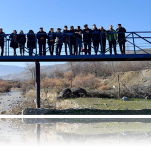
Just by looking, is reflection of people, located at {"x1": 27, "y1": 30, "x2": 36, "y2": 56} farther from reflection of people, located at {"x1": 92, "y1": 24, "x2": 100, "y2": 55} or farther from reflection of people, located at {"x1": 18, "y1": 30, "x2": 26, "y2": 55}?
reflection of people, located at {"x1": 92, "y1": 24, "x2": 100, "y2": 55}

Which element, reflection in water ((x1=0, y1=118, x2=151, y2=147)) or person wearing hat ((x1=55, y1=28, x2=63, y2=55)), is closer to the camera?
reflection in water ((x1=0, y1=118, x2=151, y2=147))

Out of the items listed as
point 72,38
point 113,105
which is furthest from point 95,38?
point 113,105

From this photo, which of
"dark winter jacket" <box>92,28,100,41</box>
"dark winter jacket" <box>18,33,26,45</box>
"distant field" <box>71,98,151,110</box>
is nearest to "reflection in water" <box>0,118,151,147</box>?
"dark winter jacket" <box>92,28,100,41</box>

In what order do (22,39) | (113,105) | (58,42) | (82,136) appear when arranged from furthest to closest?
(113,105)
(22,39)
(58,42)
(82,136)

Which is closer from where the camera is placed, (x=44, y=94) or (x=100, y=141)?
(x=100, y=141)

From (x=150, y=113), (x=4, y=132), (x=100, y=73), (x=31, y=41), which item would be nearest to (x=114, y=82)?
(x=100, y=73)

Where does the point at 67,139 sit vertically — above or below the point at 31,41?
below

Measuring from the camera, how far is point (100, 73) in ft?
157

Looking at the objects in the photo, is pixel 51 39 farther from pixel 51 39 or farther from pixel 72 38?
pixel 72 38

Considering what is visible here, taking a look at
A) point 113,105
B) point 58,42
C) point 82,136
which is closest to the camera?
point 82,136

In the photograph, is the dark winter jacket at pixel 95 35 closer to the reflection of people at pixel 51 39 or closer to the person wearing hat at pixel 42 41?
the reflection of people at pixel 51 39

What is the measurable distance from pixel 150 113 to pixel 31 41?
7053 mm

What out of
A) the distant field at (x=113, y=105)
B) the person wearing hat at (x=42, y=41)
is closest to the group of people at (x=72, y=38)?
the person wearing hat at (x=42, y=41)

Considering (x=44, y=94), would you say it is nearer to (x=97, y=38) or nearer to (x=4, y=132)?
(x=97, y=38)
